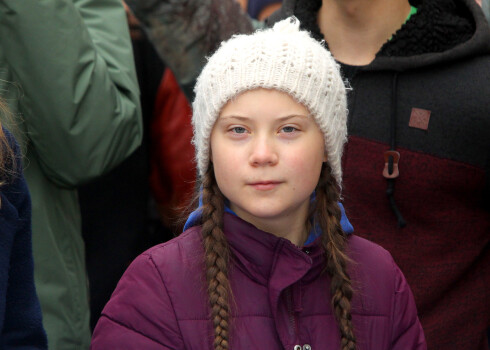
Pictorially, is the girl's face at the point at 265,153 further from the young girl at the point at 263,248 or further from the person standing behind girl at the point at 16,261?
the person standing behind girl at the point at 16,261

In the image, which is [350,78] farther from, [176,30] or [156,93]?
[156,93]

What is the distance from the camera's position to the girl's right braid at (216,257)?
223cm

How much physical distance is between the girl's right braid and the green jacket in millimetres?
461

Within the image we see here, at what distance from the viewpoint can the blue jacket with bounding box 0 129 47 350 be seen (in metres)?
2.11

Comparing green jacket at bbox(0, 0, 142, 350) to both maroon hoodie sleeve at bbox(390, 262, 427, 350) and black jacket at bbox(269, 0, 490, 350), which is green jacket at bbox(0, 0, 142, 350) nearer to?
black jacket at bbox(269, 0, 490, 350)

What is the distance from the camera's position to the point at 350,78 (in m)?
3.12

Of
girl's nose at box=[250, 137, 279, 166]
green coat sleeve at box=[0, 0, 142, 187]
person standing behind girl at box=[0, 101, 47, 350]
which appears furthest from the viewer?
green coat sleeve at box=[0, 0, 142, 187]

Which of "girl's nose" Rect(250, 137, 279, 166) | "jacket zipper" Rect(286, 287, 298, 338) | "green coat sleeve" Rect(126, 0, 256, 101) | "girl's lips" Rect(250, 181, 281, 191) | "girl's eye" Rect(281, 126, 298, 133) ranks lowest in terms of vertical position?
"jacket zipper" Rect(286, 287, 298, 338)

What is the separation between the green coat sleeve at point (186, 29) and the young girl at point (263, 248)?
862 mm

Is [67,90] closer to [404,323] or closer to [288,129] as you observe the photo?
[288,129]

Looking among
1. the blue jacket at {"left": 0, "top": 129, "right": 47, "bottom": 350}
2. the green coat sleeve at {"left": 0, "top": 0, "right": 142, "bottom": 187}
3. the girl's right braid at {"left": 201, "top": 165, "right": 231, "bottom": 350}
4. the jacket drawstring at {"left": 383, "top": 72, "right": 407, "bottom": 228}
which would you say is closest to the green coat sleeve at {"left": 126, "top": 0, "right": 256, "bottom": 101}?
the green coat sleeve at {"left": 0, "top": 0, "right": 142, "bottom": 187}

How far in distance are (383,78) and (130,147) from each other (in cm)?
90

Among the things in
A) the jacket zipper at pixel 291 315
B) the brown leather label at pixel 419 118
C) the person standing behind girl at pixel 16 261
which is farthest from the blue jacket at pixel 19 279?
the brown leather label at pixel 419 118

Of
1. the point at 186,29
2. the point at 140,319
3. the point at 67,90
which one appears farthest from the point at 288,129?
the point at 186,29
